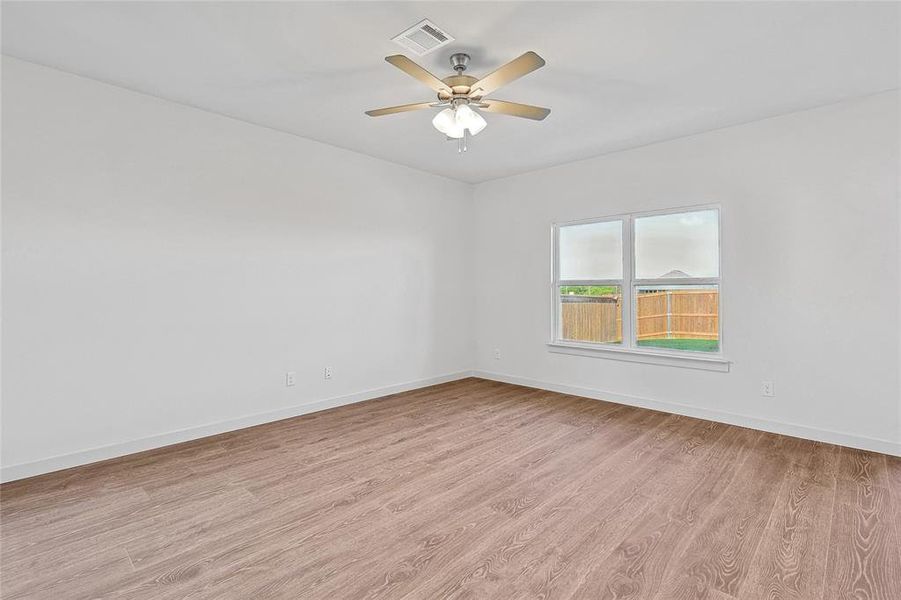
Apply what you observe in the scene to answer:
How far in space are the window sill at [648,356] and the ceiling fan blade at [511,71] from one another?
3084 mm

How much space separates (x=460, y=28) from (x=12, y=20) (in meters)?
2.45

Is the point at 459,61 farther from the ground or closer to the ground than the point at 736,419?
farther from the ground

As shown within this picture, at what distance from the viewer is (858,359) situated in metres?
3.30

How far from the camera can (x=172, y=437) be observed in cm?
336

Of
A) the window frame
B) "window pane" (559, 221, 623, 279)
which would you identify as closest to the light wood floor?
the window frame

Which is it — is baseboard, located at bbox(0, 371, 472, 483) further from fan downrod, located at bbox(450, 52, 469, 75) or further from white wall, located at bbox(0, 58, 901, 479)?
fan downrod, located at bbox(450, 52, 469, 75)

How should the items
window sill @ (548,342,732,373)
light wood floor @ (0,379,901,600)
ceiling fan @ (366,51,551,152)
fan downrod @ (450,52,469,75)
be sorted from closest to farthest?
light wood floor @ (0,379,901,600) → ceiling fan @ (366,51,551,152) → fan downrod @ (450,52,469,75) → window sill @ (548,342,732,373)

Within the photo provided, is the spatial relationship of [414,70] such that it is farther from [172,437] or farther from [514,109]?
[172,437]

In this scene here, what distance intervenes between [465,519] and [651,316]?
3.14m

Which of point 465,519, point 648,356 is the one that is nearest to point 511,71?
point 465,519

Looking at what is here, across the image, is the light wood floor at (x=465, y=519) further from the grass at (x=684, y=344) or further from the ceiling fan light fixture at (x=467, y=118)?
the ceiling fan light fixture at (x=467, y=118)

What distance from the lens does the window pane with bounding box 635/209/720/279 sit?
408cm

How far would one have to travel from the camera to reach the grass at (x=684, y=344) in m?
4.07

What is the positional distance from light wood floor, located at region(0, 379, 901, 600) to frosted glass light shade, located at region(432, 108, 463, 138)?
7.30ft
